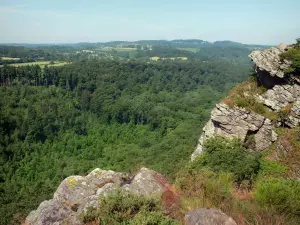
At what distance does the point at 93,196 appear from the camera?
8820 mm

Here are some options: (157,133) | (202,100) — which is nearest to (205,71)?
(202,100)

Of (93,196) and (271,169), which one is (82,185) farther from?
(271,169)

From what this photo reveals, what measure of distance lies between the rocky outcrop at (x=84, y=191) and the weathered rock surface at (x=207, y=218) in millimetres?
2204

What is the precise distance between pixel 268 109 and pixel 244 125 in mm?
2277

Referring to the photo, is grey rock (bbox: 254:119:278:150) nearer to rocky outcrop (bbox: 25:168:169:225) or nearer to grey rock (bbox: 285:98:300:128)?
grey rock (bbox: 285:98:300:128)

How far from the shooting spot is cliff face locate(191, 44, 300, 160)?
59.9ft

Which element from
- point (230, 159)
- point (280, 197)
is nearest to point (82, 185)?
point (280, 197)

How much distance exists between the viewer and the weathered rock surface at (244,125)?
60.2 feet

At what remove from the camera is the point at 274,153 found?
56.6 feet

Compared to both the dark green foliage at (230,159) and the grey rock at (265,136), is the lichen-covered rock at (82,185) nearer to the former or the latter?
the dark green foliage at (230,159)

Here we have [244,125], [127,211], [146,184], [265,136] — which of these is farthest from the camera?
[244,125]

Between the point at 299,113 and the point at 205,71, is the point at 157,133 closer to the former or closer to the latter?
the point at 299,113

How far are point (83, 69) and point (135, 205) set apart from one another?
276ft

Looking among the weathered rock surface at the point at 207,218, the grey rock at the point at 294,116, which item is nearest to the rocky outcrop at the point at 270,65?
the grey rock at the point at 294,116
